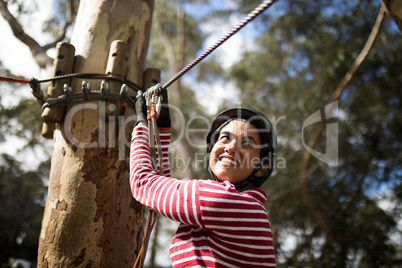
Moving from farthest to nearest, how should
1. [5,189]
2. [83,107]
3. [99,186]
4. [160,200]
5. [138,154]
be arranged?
[5,189], [83,107], [99,186], [138,154], [160,200]

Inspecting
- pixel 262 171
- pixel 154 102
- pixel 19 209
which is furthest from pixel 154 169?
pixel 19 209

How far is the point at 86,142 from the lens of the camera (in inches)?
61.4

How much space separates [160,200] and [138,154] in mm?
225

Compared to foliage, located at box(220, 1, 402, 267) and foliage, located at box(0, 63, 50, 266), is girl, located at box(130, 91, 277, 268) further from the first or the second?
foliage, located at box(0, 63, 50, 266)

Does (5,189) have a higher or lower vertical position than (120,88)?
higher

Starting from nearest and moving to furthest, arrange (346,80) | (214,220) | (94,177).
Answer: (214,220) → (94,177) → (346,80)

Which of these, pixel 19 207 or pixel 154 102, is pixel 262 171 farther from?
pixel 19 207

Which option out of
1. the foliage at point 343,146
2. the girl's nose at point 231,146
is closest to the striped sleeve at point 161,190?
the girl's nose at point 231,146

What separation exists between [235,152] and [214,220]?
1.06ft

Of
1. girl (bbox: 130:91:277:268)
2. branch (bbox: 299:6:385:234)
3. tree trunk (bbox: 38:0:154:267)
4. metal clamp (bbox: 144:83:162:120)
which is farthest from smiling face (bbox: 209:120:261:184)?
branch (bbox: 299:6:385:234)

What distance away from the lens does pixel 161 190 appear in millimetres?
1234

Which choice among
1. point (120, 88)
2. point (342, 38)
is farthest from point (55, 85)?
point (342, 38)

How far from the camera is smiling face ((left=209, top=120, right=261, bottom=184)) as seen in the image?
54.4 inches

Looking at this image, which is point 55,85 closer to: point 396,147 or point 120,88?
point 120,88
